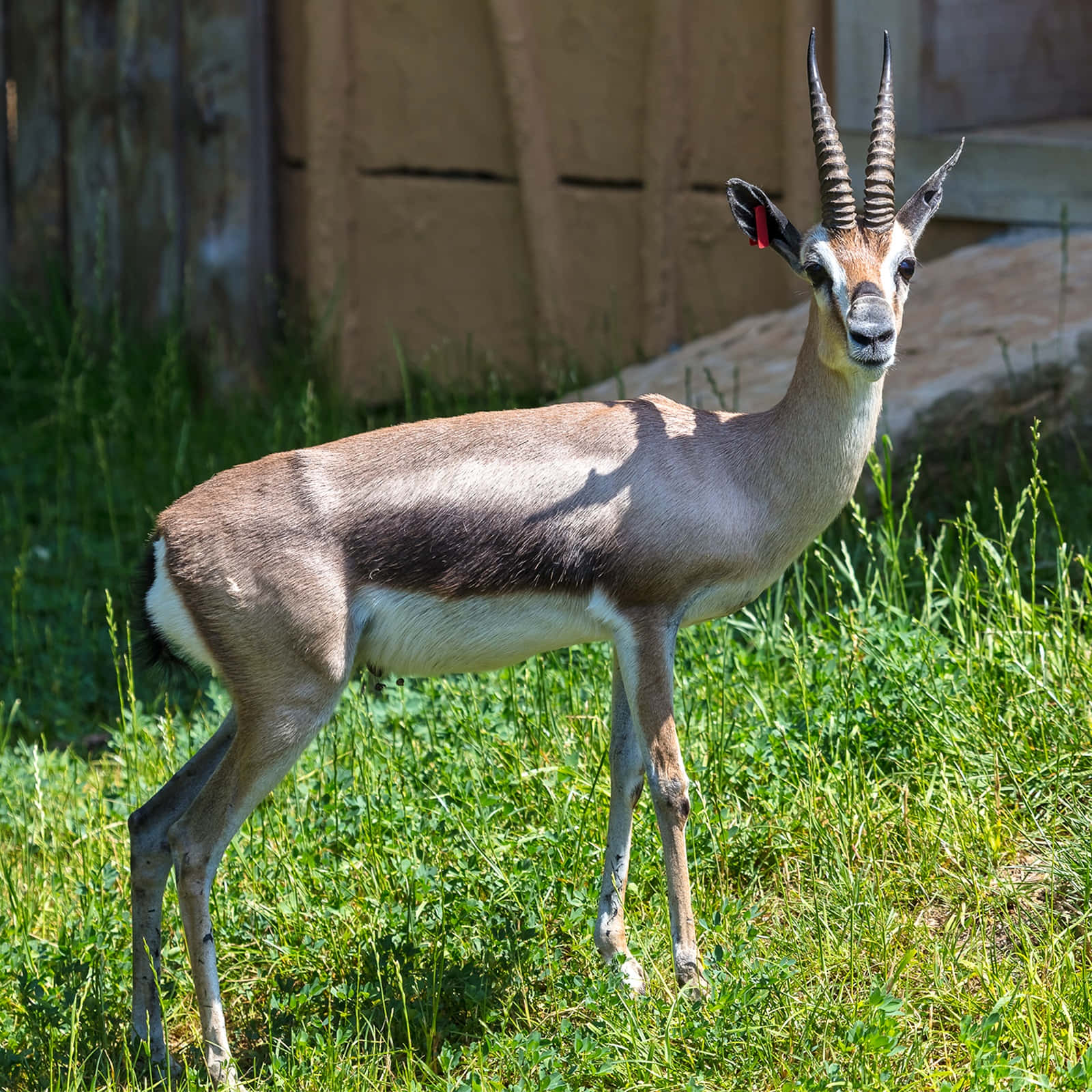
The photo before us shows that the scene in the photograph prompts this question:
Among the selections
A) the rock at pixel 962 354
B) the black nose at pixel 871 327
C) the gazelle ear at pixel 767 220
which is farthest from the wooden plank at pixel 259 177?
the black nose at pixel 871 327

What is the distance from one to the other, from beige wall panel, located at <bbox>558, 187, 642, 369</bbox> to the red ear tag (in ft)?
12.6

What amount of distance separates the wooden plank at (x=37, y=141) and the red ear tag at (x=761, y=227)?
5.32 metres

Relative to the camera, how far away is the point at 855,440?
3.10 m

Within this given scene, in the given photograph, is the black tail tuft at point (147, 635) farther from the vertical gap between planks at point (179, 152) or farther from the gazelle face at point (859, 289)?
the vertical gap between planks at point (179, 152)

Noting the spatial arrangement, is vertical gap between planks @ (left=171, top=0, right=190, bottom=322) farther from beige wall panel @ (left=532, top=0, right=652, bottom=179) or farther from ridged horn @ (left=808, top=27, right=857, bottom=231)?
ridged horn @ (left=808, top=27, right=857, bottom=231)

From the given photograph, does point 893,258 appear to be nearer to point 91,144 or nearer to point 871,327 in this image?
point 871,327

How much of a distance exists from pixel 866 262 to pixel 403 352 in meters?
4.51

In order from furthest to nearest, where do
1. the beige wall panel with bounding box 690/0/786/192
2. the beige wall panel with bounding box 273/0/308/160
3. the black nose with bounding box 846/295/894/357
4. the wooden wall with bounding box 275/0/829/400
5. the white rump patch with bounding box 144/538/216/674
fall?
the beige wall panel with bounding box 273/0/308/160
the wooden wall with bounding box 275/0/829/400
the beige wall panel with bounding box 690/0/786/192
the white rump patch with bounding box 144/538/216/674
the black nose with bounding box 846/295/894/357

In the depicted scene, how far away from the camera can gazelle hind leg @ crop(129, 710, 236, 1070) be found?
3203 mm

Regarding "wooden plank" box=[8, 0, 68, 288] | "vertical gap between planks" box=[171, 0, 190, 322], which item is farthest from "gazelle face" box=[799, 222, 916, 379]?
"wooden plank" box=[8, 0, 68, 288]

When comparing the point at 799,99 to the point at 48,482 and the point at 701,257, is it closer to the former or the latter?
the point at 701,257

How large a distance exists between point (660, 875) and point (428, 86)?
465cm

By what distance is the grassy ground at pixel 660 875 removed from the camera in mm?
2910

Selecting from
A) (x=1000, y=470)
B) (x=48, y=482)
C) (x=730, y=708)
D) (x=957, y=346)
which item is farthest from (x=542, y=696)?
(x=48, y=482)
